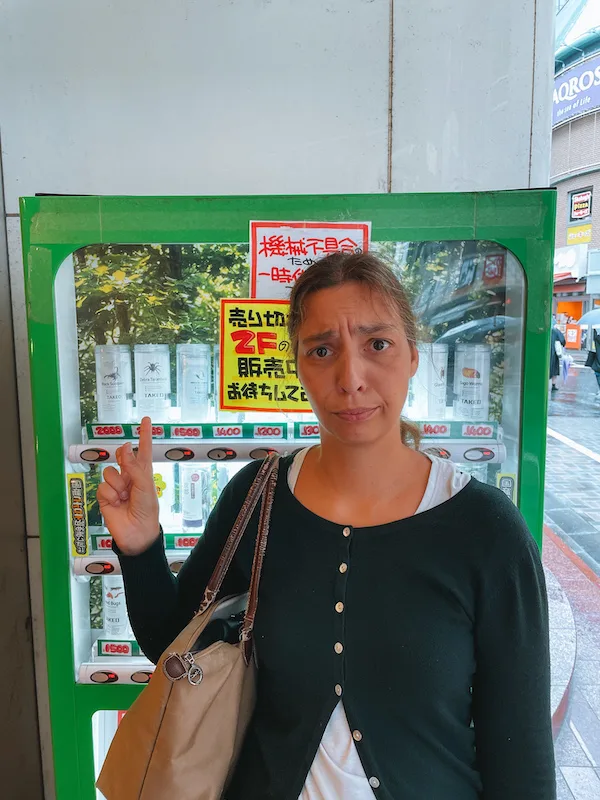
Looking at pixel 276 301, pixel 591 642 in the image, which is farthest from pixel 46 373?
pixel 591 642

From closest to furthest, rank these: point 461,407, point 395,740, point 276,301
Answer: point 395,740
point 276,301
point 461,407

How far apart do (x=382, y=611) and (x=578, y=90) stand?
25.3 metres

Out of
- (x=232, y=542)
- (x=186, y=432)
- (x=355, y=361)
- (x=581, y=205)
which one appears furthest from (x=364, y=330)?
(x=581, y=205)

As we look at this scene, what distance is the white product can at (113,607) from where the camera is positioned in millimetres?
1899

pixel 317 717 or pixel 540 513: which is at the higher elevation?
pixel 540 513

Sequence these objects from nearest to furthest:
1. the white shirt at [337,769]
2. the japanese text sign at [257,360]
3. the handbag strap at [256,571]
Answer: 1. the white shirt at [337,769]
2. the handbag strap at [256,571]
3. the japanese text sign at [257,360]

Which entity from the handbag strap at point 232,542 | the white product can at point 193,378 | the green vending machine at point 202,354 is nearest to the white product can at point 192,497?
the green vending machine at point 202,354

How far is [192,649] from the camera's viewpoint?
1026 millimetres

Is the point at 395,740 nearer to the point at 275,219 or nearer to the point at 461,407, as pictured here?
the point at 461,407

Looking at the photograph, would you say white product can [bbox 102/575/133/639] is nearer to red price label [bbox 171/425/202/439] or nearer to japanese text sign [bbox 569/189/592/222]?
red price label [bbox 171/425/202/439]

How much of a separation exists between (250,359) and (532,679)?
1073 millimetres

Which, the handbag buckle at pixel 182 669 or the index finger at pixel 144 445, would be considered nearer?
the handbag buckle at pixel 182 669

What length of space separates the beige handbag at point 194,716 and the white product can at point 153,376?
864 mm

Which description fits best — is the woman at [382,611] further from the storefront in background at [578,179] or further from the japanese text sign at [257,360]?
the storefront in background at [578,179]
